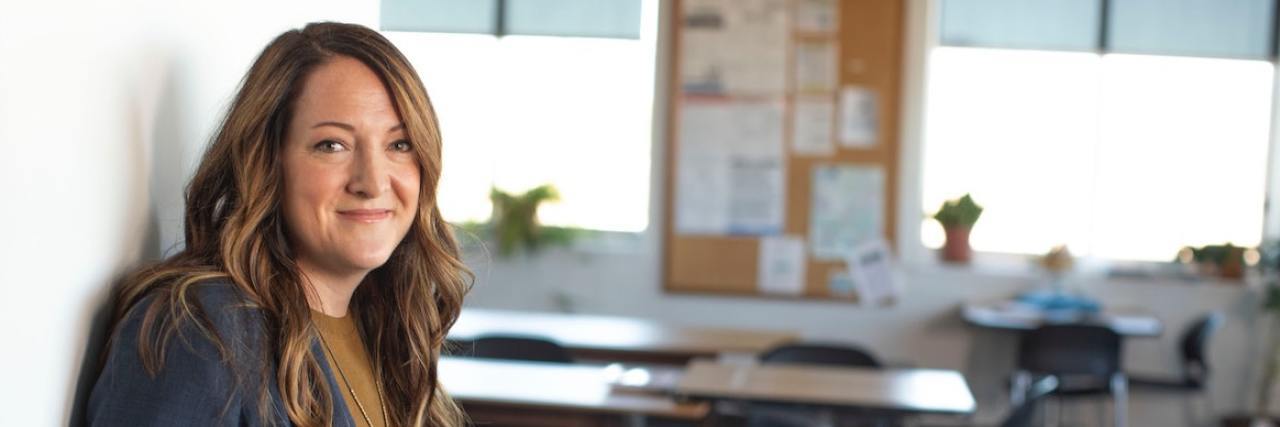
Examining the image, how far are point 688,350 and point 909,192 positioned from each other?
9.52 feet

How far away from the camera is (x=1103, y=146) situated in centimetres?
838

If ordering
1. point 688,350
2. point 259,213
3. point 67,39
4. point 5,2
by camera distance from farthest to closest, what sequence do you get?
point 688,350, point 259,213, point 67,39, point 5,2

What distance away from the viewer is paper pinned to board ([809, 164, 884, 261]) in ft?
27.2

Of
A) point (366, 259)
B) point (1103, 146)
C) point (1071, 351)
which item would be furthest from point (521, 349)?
point (1103, 146)

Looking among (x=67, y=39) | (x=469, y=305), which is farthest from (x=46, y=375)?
(x=469, y=305)

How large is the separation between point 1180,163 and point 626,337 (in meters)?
3.91

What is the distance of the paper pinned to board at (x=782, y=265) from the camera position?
841cm

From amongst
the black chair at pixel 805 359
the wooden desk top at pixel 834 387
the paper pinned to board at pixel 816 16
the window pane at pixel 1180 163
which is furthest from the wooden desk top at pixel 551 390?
the window pane at pixel 1180 163

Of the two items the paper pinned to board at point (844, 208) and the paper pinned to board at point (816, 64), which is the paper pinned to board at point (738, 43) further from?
the paper pinned to board at point (844, 208)

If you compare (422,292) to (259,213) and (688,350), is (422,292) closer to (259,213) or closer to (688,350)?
(259,213)

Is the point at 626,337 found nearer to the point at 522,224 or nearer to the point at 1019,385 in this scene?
the point at 522,224

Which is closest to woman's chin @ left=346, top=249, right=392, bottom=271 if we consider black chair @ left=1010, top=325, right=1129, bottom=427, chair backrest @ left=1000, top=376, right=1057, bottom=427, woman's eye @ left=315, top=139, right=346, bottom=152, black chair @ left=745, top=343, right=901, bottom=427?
woman's eye @ left=315, top=139, right=346, bottom=152

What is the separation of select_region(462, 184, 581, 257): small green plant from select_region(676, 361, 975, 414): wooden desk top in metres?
3.55

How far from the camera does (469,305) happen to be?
8.25 m
